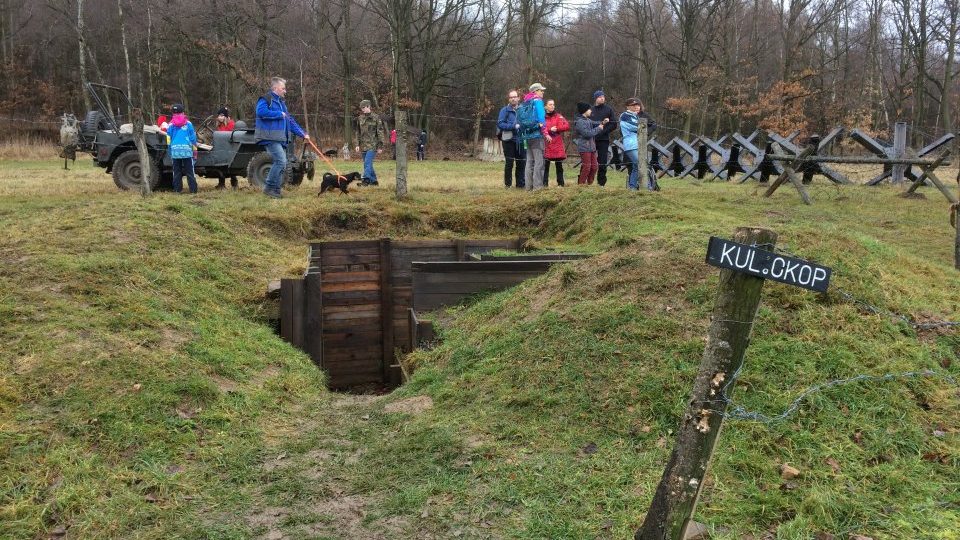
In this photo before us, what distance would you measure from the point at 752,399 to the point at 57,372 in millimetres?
4543

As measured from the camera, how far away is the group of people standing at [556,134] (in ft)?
40.7

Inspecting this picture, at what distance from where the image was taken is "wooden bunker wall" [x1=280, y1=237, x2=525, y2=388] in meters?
9.98

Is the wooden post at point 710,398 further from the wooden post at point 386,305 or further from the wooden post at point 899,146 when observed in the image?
the wooden post at point 899,146

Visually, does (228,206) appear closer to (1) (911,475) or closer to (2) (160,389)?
(2) (160,389)

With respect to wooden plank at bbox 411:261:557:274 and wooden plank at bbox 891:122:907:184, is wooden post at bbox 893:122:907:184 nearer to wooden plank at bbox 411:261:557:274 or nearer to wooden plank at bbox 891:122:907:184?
wooden plank at bbox 891:122:907:184

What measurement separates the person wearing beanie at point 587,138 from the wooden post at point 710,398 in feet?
32.0

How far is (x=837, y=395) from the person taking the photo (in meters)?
4.38

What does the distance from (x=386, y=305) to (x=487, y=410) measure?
550 cm

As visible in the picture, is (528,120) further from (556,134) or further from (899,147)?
(899,147)

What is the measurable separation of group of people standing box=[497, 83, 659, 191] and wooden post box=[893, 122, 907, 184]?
19.9 feet

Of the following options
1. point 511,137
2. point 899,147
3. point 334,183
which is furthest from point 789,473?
point 899,147

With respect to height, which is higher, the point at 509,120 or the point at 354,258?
the point at 509,120

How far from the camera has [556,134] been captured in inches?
521

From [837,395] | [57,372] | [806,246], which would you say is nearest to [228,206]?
[57,372]
